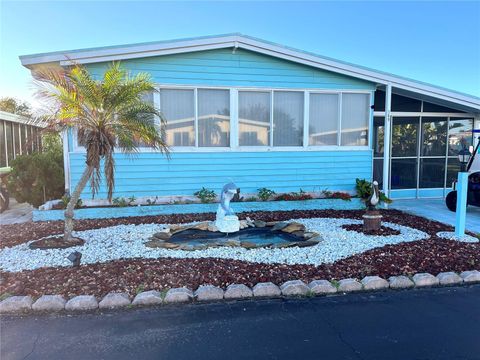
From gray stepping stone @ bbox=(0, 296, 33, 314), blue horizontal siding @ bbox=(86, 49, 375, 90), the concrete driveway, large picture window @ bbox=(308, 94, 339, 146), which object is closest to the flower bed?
the concrete driveway

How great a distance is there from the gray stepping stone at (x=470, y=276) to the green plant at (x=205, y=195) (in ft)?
16.2

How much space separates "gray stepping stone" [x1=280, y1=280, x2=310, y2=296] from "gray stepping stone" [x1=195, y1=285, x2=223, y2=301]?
0.67m

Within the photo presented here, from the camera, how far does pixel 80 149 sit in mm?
7172

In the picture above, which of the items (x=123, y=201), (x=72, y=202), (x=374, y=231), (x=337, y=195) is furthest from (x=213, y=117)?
(x=374, y=231)

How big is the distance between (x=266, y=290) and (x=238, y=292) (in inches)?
11.6

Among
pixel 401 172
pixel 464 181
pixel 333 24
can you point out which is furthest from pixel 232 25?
pixel 464 181

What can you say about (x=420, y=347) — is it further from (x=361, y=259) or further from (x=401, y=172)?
(x=401, y=172)

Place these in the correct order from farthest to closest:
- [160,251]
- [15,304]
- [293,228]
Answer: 1. [293,228]
2. [160,251]
3. [15,304]

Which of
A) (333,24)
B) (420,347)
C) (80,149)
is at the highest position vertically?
(333,24)

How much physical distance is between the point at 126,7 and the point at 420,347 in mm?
8391

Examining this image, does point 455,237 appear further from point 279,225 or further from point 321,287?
point 321,287

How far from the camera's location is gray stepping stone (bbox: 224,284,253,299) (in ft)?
11.2

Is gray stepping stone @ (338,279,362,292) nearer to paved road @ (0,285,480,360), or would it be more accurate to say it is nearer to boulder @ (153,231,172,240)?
paved road @ (0,285,480,360)

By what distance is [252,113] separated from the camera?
7879 mm
